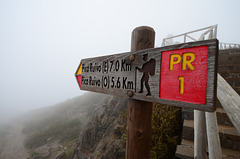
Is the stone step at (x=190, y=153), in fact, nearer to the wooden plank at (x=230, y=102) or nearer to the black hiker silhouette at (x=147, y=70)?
the wooden plank at (x=230, y=102)

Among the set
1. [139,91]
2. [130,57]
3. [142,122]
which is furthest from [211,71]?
[142,122]

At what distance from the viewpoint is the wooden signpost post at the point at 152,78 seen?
66 cm

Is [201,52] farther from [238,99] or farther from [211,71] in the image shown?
[238,99]

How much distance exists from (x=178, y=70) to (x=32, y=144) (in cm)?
1769

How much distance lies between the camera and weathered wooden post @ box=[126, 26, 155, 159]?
1104mm

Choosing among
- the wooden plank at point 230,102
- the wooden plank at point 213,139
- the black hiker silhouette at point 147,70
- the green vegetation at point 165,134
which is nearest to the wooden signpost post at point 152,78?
the black hiker silhouette at point 147,70

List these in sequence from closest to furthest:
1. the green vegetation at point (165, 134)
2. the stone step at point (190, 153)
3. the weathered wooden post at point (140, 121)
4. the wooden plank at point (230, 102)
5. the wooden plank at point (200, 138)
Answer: the wooden plank at point (230, 102), the weathered wooden post at point (140, 121), the wooden plank at point (200, 138), the stone step at point (190, 153), the green vegetation at point (165, 134)

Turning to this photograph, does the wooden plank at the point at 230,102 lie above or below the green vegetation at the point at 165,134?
above

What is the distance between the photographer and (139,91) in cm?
100

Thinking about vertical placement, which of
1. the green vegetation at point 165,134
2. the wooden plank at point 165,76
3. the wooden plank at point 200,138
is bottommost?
the green vegetation at point 165,134

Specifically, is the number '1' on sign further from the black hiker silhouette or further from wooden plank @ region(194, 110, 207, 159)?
wooden plank @ region(194, 110, 207, 159)

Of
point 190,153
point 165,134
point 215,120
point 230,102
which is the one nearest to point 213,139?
point 215,120

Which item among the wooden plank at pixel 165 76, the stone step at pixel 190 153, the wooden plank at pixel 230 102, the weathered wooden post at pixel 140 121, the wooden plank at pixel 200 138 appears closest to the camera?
the wooden plank at pixel 165 76

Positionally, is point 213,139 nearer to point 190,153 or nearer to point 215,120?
point 215,120
